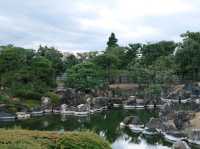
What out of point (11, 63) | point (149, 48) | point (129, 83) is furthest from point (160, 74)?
point (11, 63)

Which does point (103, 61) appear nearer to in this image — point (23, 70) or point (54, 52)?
point (54, 52)

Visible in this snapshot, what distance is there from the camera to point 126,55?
88438 mm

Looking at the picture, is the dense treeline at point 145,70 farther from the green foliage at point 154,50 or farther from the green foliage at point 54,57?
the green foliage at point 54,57

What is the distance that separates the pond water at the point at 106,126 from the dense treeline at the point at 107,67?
32.0ft

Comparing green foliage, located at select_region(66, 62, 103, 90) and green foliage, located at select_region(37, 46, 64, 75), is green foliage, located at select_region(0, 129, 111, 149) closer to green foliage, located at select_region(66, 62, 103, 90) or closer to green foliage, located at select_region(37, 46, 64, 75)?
green foliage, located at select_region(66, 62, 103, 90)

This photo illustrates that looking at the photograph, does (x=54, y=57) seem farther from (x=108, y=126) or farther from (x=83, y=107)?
(x=108, y=126)

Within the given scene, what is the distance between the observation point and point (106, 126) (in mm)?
44625

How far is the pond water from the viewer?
3497 cm

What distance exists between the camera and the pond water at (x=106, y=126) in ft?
115

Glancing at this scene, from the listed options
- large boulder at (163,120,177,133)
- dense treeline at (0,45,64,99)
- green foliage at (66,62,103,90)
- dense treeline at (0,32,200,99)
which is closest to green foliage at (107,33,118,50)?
dense treeline at (0,32,200,99)

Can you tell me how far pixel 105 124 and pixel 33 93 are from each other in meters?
17.0

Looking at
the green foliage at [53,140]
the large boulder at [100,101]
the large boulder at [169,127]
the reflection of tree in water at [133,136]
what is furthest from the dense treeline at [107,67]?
the green foliage at [53,140]

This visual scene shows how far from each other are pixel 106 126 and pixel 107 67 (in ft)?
119

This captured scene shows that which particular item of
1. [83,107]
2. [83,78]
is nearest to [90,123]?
[83,107]
